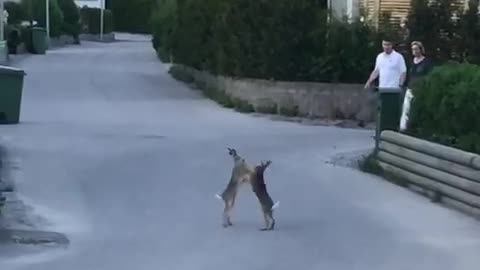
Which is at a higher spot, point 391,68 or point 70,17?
point 391,68

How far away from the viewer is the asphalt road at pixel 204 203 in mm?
10891

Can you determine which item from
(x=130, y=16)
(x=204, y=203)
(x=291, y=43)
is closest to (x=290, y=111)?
(x=291, y=43)

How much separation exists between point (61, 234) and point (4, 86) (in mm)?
11097

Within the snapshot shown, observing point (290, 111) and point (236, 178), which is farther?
point (290, 111)

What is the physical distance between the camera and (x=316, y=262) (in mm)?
10703

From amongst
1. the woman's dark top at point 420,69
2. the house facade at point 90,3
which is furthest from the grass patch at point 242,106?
the house facade at point 90,3

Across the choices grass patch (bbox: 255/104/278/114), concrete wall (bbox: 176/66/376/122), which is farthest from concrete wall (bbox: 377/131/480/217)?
grass patch (bbox: 255/104/278/114)

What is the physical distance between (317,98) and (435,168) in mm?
10568

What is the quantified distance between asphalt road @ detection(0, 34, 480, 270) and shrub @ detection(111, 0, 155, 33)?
228 feet

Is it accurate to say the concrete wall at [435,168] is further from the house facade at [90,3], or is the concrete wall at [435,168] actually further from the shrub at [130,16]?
the shrub at [130,16]

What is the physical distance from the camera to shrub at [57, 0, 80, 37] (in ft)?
237

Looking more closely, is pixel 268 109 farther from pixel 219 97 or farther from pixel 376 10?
pixel 219 97

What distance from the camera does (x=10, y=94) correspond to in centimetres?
2256

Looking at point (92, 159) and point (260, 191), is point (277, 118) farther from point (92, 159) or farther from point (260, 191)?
point (260, 191)
